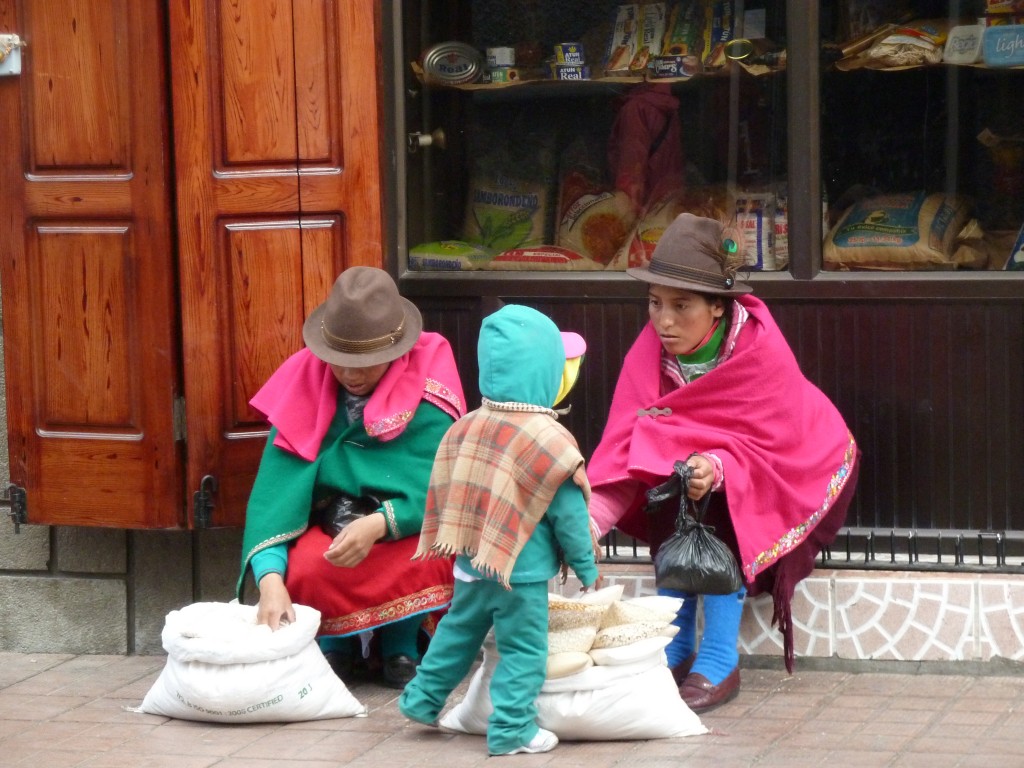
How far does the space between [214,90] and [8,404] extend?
48.7 inches

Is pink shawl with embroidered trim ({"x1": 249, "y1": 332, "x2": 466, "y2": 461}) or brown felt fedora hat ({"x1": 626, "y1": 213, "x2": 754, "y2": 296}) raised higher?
brown felt fedora hat ({"x1": 626, "y1": 213, "x2": 754, "y2": 296})

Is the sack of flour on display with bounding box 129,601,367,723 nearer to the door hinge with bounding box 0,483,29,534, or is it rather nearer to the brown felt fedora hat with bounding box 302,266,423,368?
the brown felt fedora hat with bounding box 302,266,423,368

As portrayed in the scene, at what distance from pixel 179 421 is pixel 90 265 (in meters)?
0.58

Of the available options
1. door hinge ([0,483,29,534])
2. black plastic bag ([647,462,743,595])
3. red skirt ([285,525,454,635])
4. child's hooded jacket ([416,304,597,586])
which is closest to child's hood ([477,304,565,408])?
child's hooded jacket ([416,304,597,586])

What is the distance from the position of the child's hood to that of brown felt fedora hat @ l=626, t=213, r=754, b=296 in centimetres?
60

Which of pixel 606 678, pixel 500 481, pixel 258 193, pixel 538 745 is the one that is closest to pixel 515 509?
pixel 500 481

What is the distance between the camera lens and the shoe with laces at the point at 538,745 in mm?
4016

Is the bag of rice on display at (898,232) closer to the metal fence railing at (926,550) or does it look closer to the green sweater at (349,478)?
the metal fence railing at (926,550)

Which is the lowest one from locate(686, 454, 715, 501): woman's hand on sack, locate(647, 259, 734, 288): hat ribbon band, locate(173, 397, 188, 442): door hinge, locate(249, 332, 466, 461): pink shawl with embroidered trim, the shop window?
locate(686, 454, 715, 501): woman's hand on sack

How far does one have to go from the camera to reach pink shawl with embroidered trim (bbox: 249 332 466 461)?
15.2 feet

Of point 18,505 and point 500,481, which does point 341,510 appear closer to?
point 500,481

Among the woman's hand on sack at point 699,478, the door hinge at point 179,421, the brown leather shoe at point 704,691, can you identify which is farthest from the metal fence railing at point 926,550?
the door hinge at point 179,421

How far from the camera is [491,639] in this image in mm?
4844

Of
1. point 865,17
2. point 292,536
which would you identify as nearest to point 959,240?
point 865,17
